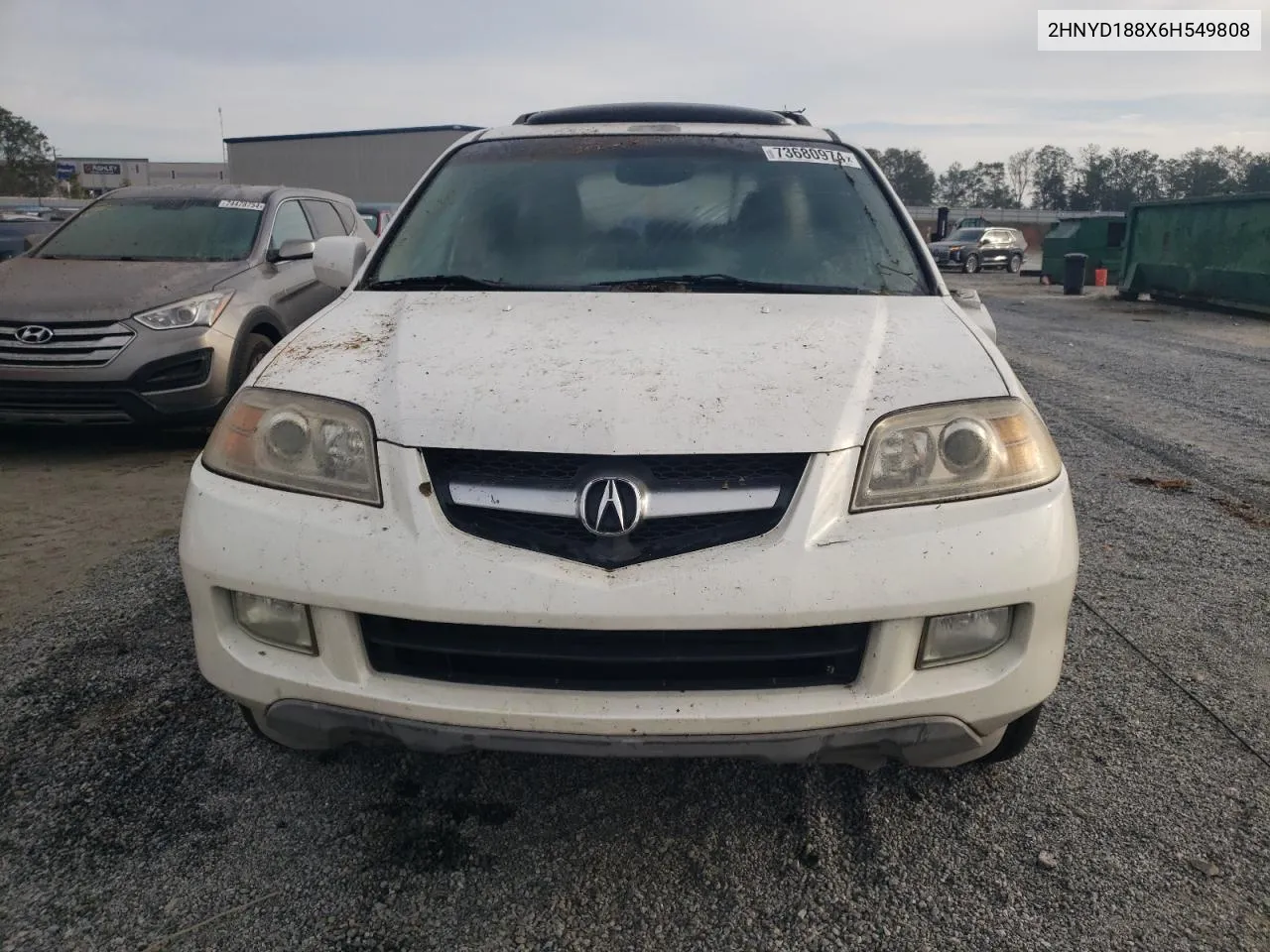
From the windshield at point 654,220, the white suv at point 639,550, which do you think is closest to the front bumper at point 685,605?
the white suv at point 639,550

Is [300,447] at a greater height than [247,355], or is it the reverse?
[300,447]

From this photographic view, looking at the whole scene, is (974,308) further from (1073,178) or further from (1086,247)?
(1073,178)

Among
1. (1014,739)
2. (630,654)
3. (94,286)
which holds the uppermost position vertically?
(94,286)

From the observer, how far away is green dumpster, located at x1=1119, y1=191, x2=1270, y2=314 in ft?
46.4

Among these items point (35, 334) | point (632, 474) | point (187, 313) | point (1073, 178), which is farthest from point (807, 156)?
point (1073, 178)

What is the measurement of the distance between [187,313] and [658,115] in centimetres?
340

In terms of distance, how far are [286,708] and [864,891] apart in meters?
1.24

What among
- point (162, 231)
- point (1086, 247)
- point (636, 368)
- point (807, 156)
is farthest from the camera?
point (1086, 247)

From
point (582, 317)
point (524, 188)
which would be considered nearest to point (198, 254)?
point (524, 188)

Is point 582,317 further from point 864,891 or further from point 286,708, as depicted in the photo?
point 864,891

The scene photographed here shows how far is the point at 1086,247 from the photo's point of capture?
22.3 m

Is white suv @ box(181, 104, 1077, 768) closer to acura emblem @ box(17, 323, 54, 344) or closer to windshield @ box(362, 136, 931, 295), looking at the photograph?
windshield @ box(362, 136, 931, 295)

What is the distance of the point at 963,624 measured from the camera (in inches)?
74.6

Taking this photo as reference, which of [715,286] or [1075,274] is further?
[1075,274]
